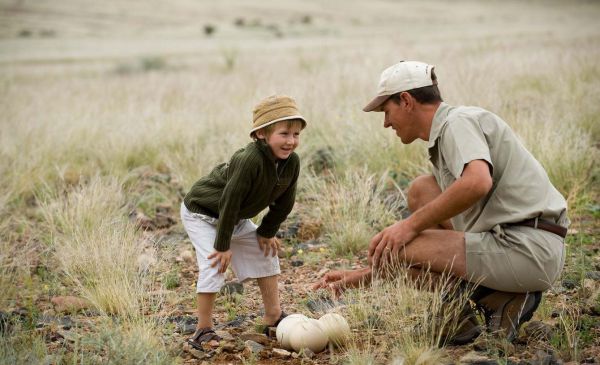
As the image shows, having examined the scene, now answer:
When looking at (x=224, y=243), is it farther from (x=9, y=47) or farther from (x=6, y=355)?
(x=9, y=47)

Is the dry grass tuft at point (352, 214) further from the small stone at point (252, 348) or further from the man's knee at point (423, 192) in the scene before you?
the small stone at point (252, 348)

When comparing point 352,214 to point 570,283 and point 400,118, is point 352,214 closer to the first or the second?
point 570,283

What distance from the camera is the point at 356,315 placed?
3.92 m

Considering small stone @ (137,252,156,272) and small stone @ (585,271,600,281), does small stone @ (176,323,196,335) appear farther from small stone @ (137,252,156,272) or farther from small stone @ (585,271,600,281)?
small stone @ (585,271,600,281)

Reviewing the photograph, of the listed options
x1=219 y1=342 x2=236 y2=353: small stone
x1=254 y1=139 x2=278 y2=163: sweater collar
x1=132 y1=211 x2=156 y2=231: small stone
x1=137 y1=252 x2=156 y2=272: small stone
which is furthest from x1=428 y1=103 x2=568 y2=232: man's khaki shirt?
x1=132 y1=211 x2=156 y2=231: small stone

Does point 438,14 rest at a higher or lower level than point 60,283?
higher

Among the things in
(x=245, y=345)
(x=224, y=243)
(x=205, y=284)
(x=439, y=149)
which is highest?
(x=439, y=149)

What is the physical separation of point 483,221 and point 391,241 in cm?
50

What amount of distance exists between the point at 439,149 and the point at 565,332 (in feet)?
3.81

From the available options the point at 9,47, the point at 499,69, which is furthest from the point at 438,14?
the point at 499,69

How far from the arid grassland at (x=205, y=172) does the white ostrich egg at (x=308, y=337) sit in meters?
0.06

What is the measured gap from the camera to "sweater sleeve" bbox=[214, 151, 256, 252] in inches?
142

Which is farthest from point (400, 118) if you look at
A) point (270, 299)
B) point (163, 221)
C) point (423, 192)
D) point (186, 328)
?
point (163, 221)

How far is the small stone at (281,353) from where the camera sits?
3.63 m
